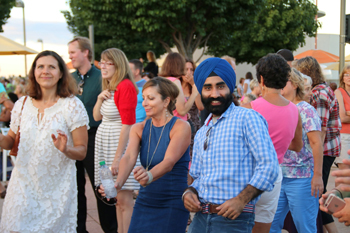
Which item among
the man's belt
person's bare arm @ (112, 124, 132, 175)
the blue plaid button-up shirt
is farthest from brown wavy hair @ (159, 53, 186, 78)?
the man's belt

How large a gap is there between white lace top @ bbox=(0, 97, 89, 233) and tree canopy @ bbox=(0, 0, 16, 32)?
22837 millimetres

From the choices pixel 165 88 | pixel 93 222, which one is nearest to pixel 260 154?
pixel 165 88

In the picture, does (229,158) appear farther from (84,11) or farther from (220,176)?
(84,11)

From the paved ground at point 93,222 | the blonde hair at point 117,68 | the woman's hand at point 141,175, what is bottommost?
the paved ground at point 93,222

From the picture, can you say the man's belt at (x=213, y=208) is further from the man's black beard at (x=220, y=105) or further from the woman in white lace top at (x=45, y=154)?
the woman in white lace top at (x=45, y=154)

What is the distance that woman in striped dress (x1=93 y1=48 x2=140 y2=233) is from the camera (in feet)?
14.6

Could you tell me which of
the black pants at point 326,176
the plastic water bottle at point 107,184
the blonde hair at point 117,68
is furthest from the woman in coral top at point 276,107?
the blonde hair at point 117,68

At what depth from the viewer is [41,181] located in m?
3.33

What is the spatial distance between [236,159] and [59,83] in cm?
194

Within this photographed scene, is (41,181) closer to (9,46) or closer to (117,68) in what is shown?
(117,68)

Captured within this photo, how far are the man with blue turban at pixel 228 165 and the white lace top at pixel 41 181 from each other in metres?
1.31

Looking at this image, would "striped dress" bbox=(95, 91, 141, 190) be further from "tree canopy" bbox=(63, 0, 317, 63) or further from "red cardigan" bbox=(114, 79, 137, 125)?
"tree canopy" bbox=(63, 0, 317, 63)

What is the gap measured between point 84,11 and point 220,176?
17307mm

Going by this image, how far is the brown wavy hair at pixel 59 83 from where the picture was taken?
3.56 m
